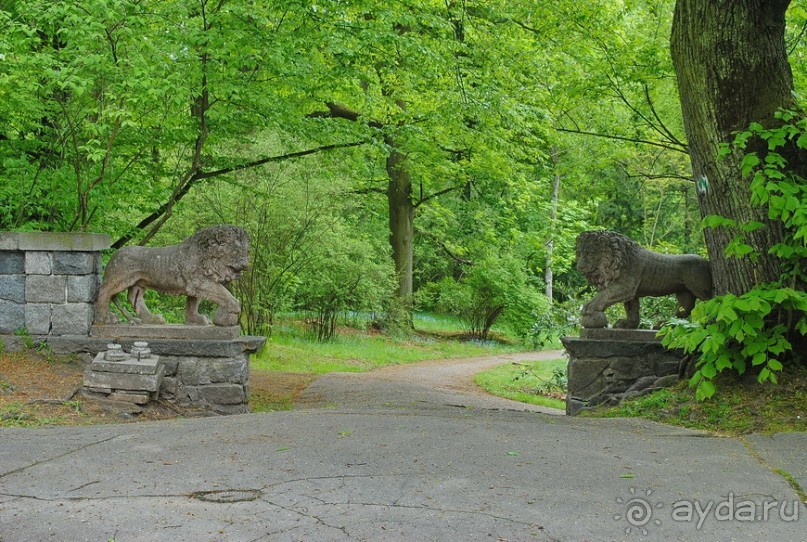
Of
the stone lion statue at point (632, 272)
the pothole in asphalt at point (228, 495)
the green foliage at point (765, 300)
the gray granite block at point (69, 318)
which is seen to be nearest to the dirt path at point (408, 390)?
the stone lion statue at point (632, 272)

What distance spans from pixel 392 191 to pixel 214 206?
7486 mm

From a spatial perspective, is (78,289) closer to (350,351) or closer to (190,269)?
(190,269)

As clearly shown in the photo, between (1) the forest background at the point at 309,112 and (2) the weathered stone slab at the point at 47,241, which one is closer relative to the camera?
(2) the weathered stone slab at the point at 47,241

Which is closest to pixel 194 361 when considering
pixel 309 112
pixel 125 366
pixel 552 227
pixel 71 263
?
pixel 125 366

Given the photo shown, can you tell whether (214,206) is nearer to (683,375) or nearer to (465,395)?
(465,395)

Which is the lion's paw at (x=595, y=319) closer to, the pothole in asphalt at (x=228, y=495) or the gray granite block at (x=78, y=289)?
the pothole in asphalt at (x=228, y=495)

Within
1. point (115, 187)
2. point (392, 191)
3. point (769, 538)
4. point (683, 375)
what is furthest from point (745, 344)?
point (392, 191)

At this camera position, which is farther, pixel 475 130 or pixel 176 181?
pixel 475 130

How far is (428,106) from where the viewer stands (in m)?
16.2

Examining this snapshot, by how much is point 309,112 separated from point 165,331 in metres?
8.38

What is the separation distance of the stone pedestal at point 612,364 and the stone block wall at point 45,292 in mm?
5260

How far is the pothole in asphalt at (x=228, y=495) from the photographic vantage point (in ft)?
12.6

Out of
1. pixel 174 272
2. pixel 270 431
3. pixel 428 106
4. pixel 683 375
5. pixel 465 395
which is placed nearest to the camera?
pixel 270 431

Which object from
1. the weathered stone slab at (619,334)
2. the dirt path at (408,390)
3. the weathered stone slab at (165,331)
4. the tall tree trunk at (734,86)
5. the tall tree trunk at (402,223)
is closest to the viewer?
the tall tree trunk at (734,86)
